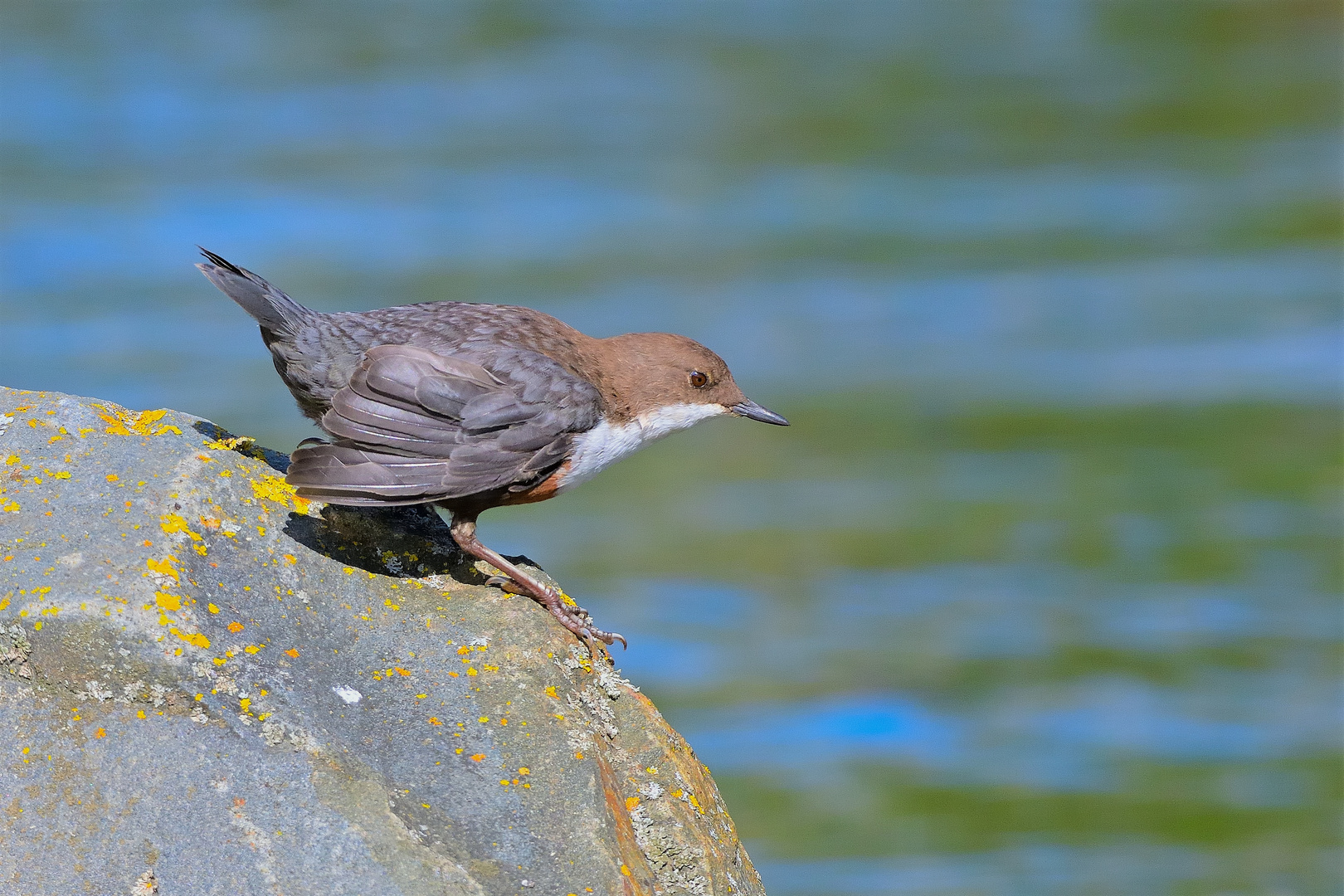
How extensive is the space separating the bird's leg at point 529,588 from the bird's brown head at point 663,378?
2.21ft

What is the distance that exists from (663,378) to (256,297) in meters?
1.21

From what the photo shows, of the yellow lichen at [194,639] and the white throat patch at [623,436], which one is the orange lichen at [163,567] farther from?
the white throat patch at [623,436]

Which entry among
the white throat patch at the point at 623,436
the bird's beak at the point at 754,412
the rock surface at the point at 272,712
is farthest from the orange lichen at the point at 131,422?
the bird's beak at the point at 754,412

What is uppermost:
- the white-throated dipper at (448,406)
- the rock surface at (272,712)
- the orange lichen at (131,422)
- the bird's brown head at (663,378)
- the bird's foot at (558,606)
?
the bird's brown head at (663,378)

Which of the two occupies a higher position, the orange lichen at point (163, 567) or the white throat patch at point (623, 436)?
the white throat patch at point (623, 436)

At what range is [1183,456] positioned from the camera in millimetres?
11094

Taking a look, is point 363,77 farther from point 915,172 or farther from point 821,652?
point 821,652

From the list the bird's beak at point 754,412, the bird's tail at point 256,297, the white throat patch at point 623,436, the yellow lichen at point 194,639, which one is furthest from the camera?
the bird's beak at point 754,412

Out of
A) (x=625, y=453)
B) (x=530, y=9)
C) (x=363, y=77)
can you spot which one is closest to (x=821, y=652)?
(x=625, y=453)

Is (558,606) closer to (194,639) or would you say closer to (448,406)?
(448,406)

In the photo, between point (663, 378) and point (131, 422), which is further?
point (663, 378)

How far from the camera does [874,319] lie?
1341cm

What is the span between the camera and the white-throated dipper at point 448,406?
3.70 metres

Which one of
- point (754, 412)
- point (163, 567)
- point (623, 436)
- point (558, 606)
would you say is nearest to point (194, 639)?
point (163, 567)
